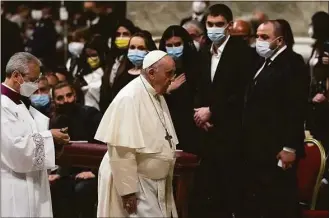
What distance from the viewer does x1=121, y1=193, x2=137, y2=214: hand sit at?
21.8ft

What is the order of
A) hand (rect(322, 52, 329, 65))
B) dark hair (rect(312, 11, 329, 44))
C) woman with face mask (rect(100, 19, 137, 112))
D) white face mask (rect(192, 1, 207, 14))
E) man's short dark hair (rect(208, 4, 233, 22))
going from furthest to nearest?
1. white face mask (rect(192, 1, 207, 14))
2. dark hair (rect(312, 11, 329, 44))
3. hand (rect(322, 52, 329, 65))
4. woman with face mask (rect(100, 19, 137, 112))
5. man's short dark hair (rect(208, 4, 233, 22))

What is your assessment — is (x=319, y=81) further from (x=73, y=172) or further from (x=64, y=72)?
(x=64, y=72)

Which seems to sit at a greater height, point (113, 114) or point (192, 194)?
point (113, 114)

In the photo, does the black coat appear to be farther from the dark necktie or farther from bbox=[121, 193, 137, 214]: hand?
bbox=[121, 193, 137, 214]: hand

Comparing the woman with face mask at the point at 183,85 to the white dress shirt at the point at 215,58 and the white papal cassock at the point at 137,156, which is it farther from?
A: the white papal cassock at the point at 137,156

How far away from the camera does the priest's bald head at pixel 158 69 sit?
672cm

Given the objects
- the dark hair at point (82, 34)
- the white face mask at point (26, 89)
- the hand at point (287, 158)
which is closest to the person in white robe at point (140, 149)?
the white face mask at point (26, 89)

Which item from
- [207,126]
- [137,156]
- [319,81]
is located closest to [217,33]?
[207,126]

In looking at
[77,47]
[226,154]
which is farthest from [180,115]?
[77,47]

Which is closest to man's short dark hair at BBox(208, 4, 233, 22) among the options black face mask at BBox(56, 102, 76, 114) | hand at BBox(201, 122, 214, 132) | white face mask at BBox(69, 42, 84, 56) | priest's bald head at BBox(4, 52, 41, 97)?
hand at BBox(201, 122, 214, 132)

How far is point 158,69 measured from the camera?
673 cm

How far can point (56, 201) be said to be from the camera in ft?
29.1

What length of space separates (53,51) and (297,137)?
6656 mm

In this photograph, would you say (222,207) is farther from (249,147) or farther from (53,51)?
(53,51)
